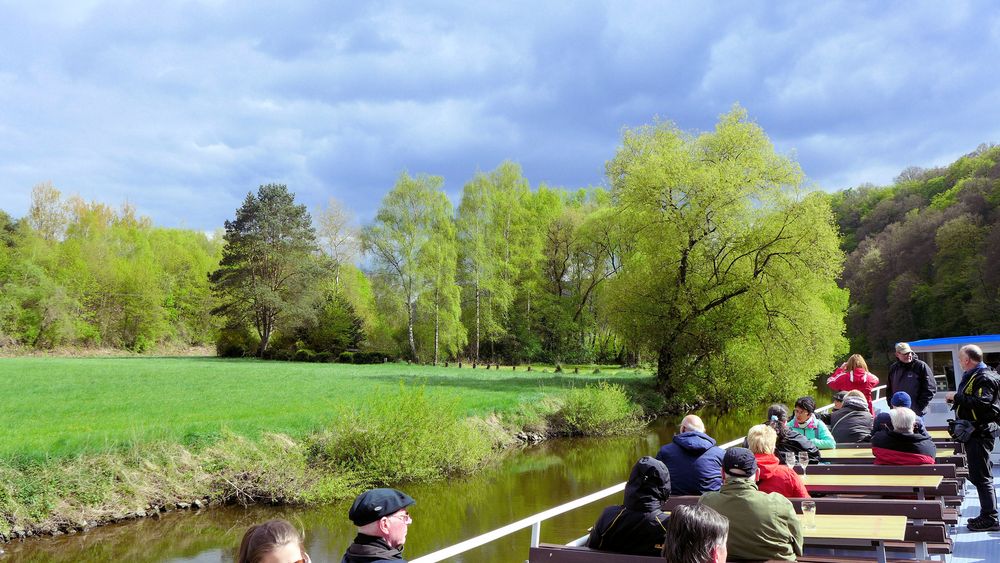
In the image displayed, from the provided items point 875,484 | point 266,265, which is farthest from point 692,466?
point 266,265

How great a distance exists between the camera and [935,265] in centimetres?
5531

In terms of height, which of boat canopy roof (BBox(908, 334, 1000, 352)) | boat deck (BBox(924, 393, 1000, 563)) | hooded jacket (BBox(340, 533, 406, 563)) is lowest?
boat deck (BBox(924, 393, 1000, 563))

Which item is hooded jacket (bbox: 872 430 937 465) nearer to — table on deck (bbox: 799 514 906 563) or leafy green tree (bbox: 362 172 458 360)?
table on deck (bbox: 799 514 906 563)

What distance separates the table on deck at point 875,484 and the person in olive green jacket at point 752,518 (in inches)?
80.8

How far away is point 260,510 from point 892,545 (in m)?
11.5

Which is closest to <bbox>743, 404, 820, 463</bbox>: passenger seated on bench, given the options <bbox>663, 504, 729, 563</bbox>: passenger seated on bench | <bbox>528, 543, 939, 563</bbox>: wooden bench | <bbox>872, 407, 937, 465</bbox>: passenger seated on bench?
<bbox>872, 407, 937, 465</bbox>: passenger seated on bench

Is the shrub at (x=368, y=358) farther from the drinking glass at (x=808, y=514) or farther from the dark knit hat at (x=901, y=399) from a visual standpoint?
the drinking glass at (x=808, y=514)

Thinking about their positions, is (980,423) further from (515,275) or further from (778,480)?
(515,275)

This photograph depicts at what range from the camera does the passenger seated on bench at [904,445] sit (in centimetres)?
638

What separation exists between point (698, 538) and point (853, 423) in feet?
24.9

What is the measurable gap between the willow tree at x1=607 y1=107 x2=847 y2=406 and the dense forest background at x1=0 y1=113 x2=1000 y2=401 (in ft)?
0.31

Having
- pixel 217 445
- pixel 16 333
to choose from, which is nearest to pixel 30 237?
pixel 16 333

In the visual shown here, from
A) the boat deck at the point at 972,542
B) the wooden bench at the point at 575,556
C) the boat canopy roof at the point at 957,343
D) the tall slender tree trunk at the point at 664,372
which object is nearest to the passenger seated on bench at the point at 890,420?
the boat deck at the point at 972,542

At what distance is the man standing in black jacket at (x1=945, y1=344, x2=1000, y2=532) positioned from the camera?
638 centimetres
